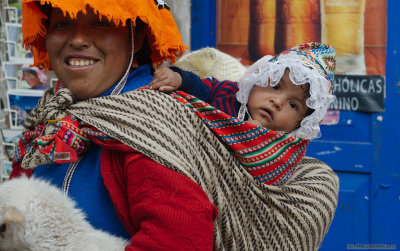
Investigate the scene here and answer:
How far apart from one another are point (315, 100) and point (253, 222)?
648 mm

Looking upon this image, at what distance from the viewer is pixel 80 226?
131 centimetres

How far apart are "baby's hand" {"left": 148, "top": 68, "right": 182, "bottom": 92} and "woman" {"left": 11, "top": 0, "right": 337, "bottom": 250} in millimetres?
84

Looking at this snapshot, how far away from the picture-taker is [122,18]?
156 centimetres

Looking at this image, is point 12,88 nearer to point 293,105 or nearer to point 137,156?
point 293,105

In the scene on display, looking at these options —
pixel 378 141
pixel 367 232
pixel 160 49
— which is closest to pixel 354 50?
pixel 378 141

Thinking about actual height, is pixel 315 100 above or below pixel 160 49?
below

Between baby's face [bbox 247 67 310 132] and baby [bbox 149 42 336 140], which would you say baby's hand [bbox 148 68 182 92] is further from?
baby's face [bbox 247 67 310 132]

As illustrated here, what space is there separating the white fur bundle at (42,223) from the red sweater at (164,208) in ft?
0.37

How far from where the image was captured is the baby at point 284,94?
1.96 m

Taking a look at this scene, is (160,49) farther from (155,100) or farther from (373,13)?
(373,13)

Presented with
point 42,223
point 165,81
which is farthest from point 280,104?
point 42,223

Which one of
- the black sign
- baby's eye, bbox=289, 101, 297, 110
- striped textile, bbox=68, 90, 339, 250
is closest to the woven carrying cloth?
striped textile, bbox=68, 90, 339, 250

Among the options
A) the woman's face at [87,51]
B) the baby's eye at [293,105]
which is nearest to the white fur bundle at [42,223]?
the woman's face at [87,51]

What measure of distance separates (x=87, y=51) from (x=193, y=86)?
46 cm
